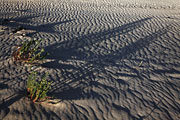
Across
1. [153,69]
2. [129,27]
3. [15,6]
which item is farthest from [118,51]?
[15,6]

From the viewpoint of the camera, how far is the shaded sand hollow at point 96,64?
380 centimetres

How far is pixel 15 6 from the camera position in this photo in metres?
10.6

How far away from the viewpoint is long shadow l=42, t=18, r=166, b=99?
4324mm

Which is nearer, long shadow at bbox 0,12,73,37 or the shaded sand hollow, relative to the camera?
the shaded sand hollow

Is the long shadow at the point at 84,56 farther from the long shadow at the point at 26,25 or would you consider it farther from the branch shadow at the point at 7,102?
the long shadow at the point at 26,25

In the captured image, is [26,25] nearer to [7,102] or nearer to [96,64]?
[96,64]

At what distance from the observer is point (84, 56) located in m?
5.85

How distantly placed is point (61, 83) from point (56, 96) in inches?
21.5

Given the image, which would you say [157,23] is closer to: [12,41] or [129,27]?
[129,27]

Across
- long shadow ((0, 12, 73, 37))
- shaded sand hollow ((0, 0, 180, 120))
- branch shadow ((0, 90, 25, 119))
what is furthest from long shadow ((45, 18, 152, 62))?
branch shadow ((0, 90, 25, 119))

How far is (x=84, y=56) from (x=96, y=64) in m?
0.64

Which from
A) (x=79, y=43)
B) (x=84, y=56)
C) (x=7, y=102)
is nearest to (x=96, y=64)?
(x=84, y=56)

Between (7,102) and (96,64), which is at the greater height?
(96,64)

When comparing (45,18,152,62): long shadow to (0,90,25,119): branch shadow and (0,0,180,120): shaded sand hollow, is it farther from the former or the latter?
(0,90,25,119): branch shadow
